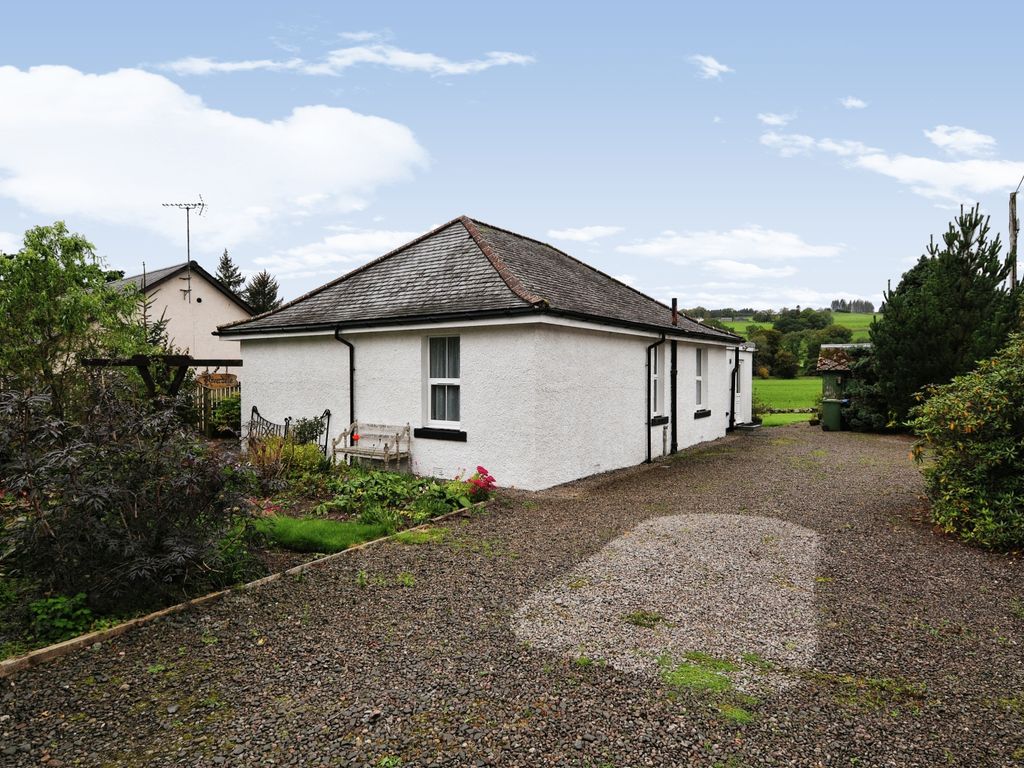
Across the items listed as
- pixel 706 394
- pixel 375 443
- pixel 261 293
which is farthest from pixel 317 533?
pixel 261 293

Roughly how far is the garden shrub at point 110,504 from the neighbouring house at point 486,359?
5842 mm

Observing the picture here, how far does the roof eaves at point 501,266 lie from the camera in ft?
33.1

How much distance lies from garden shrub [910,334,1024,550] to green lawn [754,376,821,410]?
940 inches

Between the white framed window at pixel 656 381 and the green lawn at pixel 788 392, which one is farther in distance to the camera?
the green lawn at pixel 788 392

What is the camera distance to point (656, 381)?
47.8 feet

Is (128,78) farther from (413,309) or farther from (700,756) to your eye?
(700,756)

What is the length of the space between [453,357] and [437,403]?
0.99 metres

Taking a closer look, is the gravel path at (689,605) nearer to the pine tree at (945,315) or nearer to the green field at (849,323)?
the pine tree at (945,315)

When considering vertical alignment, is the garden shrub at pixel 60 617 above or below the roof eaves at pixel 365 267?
below

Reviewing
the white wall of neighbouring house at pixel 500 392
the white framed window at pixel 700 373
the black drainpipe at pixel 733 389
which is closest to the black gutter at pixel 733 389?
the black drainpipe at pixel 733 389

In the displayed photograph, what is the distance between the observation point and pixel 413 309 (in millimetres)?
11484

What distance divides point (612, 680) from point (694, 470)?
9289mm

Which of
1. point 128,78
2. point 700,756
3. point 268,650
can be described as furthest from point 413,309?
point 700,756

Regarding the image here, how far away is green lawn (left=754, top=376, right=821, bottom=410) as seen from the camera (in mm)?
32812
